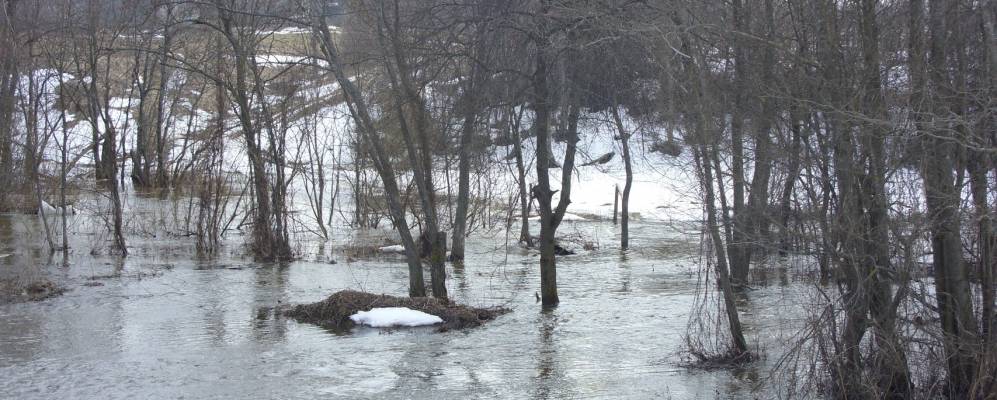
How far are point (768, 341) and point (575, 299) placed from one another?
3952 mm

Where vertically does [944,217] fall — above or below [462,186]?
below

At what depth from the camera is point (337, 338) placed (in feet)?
37.9

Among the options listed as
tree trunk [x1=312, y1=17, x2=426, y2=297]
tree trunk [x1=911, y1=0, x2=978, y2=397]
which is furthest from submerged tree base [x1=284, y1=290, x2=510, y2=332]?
tree trunk [x1=911, y1=0, x2=978, y2=397]

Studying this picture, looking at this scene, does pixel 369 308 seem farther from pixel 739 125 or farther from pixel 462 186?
pixel 462 186

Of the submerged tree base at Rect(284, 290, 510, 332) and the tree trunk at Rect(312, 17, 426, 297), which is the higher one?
the tree trunk at Rect(312, 17, 426, 297)

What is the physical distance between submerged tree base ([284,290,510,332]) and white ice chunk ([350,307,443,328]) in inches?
4.6

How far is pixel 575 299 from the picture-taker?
14.5 m

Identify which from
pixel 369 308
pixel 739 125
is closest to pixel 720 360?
pixel 739 125

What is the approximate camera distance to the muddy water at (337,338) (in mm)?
9289

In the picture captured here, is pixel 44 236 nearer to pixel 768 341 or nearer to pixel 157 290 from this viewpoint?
pixel 157 290

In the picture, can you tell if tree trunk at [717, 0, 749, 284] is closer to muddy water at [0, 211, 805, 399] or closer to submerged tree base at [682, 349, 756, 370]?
muddy water at [0, 211, 805, 399]

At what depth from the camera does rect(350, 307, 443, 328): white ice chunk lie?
475 inches

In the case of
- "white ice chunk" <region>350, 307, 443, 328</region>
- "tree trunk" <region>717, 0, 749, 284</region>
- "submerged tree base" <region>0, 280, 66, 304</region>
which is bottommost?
"white ice chunk" <region>350, 307, 443, 328</region>

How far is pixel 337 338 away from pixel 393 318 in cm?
84
